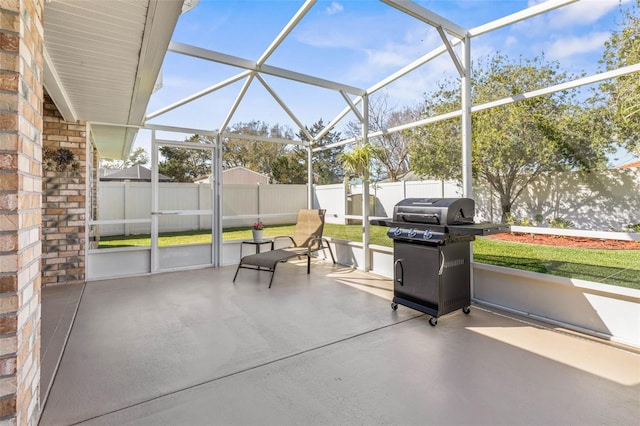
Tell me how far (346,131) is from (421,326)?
424 cm

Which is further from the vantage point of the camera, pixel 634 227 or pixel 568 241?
pixel 568 241

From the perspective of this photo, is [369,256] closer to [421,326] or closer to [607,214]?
[421,326]

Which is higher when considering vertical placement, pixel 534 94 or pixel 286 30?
pixel 286 30

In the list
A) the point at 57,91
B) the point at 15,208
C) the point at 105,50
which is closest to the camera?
the point at 15,208

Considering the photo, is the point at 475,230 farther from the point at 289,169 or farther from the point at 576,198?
the point at 289,169

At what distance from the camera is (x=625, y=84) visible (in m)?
2.97

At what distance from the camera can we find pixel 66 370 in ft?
8.29

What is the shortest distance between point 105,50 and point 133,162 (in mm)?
4022

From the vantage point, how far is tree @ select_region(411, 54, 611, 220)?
3.30m

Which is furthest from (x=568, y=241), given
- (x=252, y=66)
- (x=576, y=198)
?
(x=252, y=66)

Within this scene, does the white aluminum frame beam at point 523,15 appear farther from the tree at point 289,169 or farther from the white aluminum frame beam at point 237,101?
the tree at point 289,169

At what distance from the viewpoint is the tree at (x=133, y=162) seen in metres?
6.11

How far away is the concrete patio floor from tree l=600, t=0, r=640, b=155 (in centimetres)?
193

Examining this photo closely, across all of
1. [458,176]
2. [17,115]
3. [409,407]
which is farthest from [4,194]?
[458,176]
